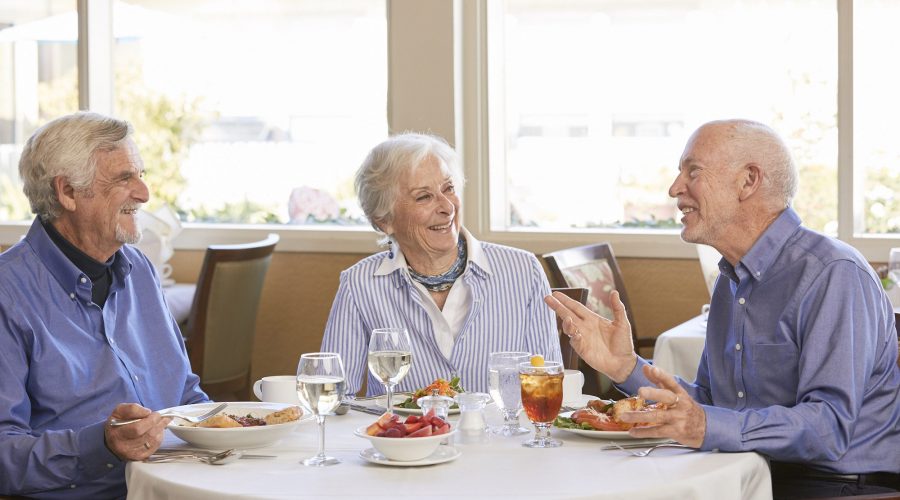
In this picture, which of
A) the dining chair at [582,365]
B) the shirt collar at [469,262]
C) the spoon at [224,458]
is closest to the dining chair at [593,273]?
the dining chair at [582,365]

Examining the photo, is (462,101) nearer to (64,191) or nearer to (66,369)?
(64,191)

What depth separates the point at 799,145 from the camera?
4.68 metres

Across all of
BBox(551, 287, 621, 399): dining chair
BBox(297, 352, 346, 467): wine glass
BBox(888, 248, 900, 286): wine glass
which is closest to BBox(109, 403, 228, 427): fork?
BBox(297, 352, 346, 467): wine glass

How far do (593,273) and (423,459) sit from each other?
2.51 m

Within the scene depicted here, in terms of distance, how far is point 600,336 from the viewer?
2.29 metres

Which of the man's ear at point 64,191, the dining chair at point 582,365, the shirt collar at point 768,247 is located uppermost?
the man's ear at point 64,191

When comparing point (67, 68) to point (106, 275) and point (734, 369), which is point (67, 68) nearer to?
point (106, 275)

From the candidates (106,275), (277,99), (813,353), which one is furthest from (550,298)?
(277,99)

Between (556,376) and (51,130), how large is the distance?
Answer: 1295 millimetres

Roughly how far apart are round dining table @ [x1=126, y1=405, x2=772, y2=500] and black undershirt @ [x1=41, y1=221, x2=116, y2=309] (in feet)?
1.83

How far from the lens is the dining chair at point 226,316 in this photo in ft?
14.8

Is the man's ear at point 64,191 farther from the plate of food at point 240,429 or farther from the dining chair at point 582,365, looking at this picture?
the dining chair at point 582,365

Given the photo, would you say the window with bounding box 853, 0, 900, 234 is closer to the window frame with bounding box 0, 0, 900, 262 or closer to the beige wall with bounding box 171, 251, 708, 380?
the window frame with bounding box 0, 0, 900, 262

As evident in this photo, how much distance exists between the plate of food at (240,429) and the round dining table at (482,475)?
0.09ft
